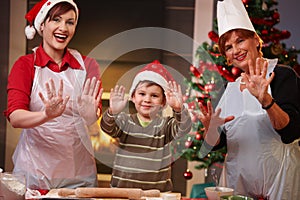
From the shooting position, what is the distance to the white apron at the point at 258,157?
177cm

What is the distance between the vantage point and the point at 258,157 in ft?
5.90

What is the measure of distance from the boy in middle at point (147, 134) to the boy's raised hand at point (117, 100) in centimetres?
1

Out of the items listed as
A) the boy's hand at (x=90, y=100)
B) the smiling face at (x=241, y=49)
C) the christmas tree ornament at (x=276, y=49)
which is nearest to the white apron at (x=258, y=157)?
the smiling face at (x=241, y=49)

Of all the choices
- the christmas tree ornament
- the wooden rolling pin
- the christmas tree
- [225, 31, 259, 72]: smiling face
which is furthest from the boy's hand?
the christmas tree ornament

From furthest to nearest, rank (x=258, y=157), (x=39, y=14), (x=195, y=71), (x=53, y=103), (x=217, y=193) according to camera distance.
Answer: (x=195, y=71)
(x=39, y=14)
(x=258, y=157)
(x=53, y=103)
(x=217, y=193)

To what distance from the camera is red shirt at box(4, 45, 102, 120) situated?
5.90 feet

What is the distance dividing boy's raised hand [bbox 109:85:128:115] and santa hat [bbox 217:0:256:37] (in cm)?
47

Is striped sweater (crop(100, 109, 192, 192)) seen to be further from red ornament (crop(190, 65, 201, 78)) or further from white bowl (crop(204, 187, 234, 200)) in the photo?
red ornament (crop(190, 65, 201, 78))

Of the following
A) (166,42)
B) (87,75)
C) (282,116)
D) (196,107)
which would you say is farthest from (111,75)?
(282,116)

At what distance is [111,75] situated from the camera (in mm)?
3779

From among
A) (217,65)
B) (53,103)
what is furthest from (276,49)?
(53,103)

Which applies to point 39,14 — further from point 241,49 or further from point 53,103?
point 241,49

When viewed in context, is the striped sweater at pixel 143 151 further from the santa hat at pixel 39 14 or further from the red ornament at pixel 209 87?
the red ornament at pixel 209 87

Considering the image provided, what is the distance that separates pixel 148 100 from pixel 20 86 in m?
0.53
